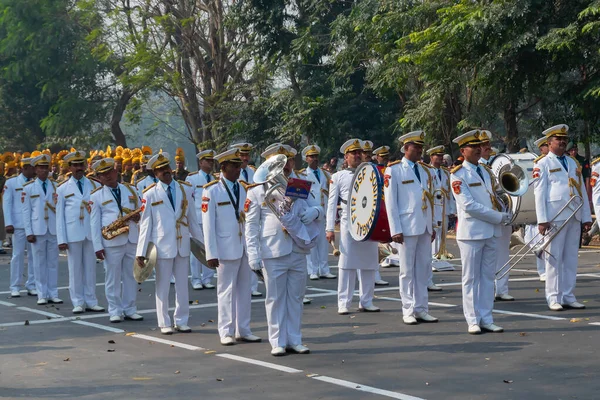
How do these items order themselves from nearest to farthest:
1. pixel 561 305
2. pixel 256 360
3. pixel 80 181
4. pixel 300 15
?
pixel 256 360
pixel 561 305
pixel 80 181
pixel 300 15

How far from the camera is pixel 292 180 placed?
9.87 m

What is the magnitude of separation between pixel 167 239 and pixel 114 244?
154 cm

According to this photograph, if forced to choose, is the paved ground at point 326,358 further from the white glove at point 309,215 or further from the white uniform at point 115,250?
the white glove at point 309,215

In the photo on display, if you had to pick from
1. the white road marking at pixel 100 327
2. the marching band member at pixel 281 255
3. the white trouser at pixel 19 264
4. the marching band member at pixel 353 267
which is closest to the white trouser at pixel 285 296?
the marching band member at pixel 281 255

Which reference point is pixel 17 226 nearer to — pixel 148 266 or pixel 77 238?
pixel 77 238

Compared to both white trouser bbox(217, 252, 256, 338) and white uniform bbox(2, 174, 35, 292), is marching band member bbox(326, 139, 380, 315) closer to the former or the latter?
white trouser bbox(217, 252, 256, 338)

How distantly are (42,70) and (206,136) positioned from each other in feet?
43.5

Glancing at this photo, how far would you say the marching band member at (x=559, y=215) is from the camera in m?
12.4

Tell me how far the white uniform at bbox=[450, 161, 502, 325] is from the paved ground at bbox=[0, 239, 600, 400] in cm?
36

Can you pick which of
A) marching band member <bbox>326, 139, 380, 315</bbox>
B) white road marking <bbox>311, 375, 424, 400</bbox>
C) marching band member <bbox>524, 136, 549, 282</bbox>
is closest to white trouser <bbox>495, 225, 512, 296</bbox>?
marching band member <bbox>524, 136, 549, 282</bbox>

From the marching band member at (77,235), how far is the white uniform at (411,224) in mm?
4657

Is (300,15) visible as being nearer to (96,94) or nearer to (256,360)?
(96,94)

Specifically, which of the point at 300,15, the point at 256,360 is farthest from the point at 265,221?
the point at 300,15

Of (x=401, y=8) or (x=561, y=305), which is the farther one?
(x=401, y=8)
